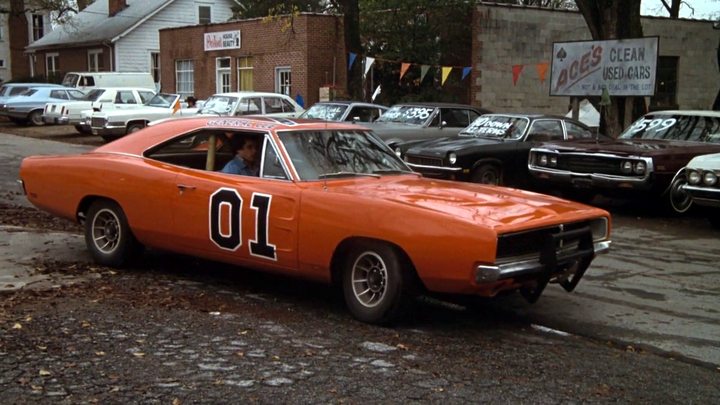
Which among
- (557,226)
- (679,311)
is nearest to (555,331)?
(557,226)

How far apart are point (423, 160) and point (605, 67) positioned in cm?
547

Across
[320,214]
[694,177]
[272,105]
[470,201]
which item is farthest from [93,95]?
[470,201]

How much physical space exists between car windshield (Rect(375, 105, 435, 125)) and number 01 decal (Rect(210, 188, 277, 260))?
980 cm

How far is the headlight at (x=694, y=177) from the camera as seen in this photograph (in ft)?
31.8

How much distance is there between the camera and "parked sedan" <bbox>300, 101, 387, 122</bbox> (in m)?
16.8

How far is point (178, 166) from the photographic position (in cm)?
664

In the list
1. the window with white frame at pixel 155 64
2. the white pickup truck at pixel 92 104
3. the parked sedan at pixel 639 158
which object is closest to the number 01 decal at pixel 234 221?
the parked sedan at pixel 639 158

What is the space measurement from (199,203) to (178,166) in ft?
1.93

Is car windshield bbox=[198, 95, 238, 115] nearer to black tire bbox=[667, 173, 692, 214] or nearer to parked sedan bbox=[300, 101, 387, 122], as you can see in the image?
parked sedan bbox=[300, 101, 387, 122]

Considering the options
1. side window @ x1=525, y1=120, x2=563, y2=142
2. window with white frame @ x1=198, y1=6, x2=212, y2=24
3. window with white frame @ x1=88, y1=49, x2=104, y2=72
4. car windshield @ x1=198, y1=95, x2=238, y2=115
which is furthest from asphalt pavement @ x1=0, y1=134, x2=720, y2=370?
window with white frame @ x1=198, y1=6, x2=212, y2=24

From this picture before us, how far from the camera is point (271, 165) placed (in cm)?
609

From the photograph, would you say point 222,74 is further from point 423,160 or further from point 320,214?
point 320,214

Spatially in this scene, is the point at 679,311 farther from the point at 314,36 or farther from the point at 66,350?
the point at 314,36

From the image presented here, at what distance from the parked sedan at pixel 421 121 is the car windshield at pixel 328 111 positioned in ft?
3.22
